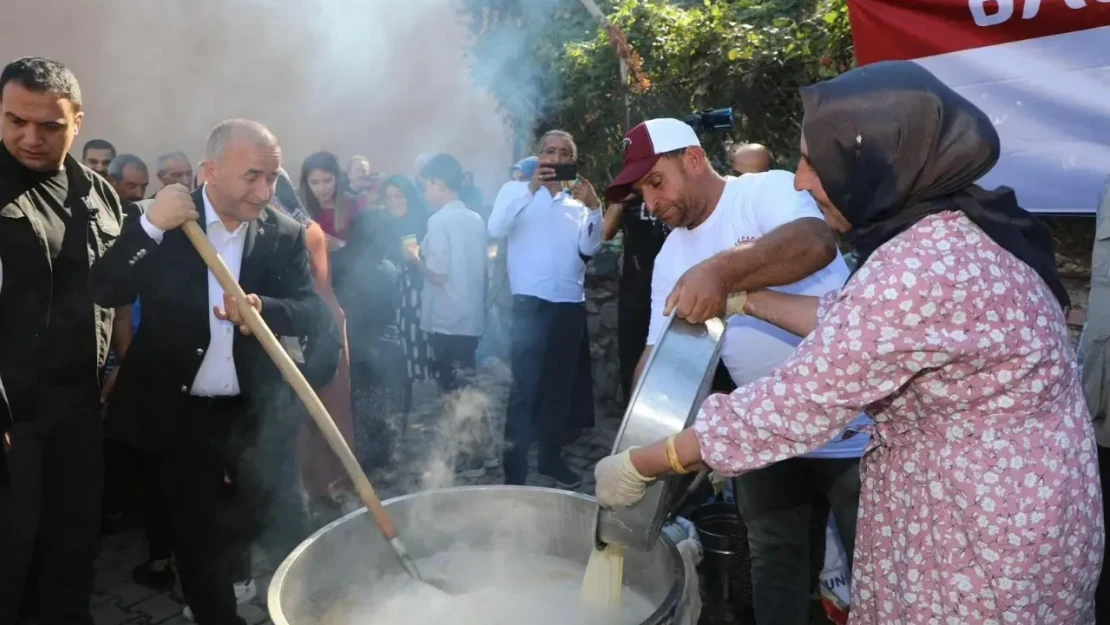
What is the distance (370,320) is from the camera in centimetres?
532

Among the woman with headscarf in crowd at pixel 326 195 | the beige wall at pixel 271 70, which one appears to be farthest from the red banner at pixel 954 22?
the beige wall at pixel 271 70

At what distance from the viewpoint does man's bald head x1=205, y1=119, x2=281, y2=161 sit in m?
2.75

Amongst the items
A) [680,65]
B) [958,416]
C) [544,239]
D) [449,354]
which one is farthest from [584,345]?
[958,416]

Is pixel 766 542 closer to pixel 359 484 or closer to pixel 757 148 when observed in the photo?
pixel 359 484

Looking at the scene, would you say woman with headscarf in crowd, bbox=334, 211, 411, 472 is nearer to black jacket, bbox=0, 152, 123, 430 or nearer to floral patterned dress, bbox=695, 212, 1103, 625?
black jacket, bbox=0, 152, 123, 430

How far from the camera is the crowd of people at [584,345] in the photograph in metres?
1.47

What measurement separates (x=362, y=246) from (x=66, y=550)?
2753 mm

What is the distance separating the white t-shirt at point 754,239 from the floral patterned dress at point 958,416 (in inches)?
35.0

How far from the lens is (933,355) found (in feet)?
4.64

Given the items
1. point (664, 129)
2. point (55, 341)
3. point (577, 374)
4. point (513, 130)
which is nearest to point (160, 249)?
point (55, 341)

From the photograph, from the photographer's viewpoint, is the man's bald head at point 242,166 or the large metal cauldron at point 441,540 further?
the man's bald head at point 242,166

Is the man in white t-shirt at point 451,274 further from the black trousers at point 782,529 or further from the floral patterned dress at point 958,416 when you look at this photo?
the floral patterned dress at point 958,416

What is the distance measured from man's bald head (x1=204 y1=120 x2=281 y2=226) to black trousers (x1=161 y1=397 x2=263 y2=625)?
78cm

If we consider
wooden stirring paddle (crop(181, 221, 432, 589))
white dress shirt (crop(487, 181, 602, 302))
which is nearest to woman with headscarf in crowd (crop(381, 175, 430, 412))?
white dress shirt (crop(487, 181, 602, 302))
